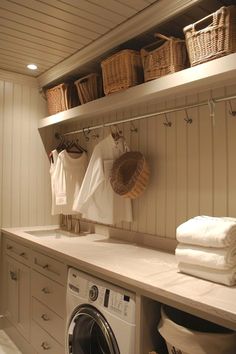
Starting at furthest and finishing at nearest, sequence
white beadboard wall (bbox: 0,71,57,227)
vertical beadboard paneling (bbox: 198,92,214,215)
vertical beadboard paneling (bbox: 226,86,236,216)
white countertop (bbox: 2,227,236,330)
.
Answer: white beadboard wall (bbox: 0,71,57,227) < vertical beadboard paneling (bbox: 198,92,214,215) < vertical beadboard paneling (bbox: 226,86,236,216) < white countertop (bbox: 2,227,236,330)

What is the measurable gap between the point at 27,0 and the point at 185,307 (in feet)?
6.12

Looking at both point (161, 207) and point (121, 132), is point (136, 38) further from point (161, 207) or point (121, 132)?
point (161, 207)

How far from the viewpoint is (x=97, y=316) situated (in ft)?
5.46

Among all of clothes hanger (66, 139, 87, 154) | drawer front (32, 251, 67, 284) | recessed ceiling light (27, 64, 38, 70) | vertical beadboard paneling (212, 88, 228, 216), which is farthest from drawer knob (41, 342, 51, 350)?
recessed ceiling light (27, 64, 38, 70)

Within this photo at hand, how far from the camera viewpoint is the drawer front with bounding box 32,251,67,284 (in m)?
2.06

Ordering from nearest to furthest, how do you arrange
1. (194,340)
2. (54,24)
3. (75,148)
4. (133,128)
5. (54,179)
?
(194,340) → (54,24) → (133,128) → (54,179) → (75,148)

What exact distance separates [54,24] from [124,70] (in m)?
0.57

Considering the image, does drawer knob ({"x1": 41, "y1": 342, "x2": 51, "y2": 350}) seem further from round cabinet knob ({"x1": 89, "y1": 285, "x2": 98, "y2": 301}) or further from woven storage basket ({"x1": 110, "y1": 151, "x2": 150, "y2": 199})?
woven storage basket ({"x1": 110, "y1": 151, "x2": 150, "y2": 199})

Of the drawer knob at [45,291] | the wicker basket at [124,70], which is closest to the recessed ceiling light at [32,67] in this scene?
the wicker basket at [124,70]

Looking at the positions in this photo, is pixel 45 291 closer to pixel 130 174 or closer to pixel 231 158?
pixel 130 174

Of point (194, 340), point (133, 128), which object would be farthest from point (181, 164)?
point (194, 340)

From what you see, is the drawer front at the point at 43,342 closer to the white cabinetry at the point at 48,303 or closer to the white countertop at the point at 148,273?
the white cabinetry at the point at 48,303

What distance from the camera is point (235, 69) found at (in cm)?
144

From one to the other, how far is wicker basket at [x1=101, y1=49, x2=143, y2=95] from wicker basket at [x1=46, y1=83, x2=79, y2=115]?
0.75 meters
